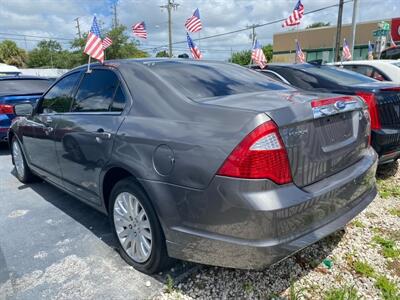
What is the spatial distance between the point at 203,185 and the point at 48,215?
253cm

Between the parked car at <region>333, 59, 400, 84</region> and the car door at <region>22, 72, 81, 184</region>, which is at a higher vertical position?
the parked car at <region>333, 59, 400, 84</region>

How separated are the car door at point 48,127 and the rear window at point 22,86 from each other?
282 cm

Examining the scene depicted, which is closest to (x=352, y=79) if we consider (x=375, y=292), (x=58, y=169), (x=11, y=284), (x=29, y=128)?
(x=375, y=292)

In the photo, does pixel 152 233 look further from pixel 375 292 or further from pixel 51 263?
pixel 375 292

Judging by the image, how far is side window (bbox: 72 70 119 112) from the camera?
10.0 ft

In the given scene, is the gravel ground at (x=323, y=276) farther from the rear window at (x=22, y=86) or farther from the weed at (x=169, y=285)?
the rear window at (x=22, y=86)

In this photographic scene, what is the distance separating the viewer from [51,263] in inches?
115

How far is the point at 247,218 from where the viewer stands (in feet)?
6.61

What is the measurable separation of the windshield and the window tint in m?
3.22

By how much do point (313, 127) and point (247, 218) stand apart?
2.42 ft

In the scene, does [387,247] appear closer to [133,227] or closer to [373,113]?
[373,113]

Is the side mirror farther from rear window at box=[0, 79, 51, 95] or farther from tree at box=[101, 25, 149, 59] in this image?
tree at box=[101, 25, 149, 59]

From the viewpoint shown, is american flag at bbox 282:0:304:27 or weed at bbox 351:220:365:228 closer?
weed at bbox 351:220:365:228

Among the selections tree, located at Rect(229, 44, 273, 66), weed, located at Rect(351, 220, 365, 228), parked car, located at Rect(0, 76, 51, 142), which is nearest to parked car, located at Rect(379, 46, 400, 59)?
parked car, located at Rect(0, 76, 51, 142)
